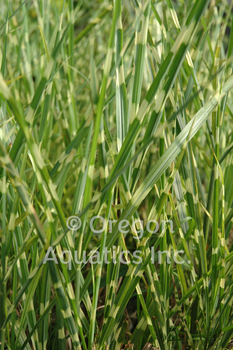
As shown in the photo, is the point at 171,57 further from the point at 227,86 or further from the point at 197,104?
the point at 197,104

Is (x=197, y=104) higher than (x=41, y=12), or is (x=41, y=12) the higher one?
(x=41, y=12)

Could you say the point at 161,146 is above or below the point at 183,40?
below

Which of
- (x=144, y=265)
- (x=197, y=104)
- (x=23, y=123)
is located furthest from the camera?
(x=197, y=104)

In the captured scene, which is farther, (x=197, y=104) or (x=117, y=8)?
(x=197, y=104)

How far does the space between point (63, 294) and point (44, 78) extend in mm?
198

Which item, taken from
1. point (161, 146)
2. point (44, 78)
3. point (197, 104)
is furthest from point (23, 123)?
point (197, 104)

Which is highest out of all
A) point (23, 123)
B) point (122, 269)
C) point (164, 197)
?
point (23, 123)

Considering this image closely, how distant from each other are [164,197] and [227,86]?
14cm

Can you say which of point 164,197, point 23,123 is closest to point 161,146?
point 164,197

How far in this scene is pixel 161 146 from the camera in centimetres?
35

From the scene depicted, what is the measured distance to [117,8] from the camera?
0.29 m

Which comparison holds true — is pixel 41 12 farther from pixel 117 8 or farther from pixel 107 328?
pixel 107 328

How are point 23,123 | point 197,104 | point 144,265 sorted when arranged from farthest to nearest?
point 197,104 → point 144,265 → point 23,123

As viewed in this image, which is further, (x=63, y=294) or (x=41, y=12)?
(x=41, y=12)
